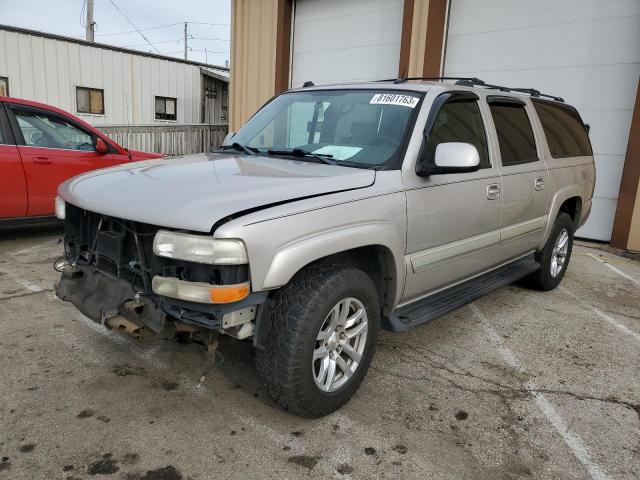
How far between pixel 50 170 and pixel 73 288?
389 centimetres

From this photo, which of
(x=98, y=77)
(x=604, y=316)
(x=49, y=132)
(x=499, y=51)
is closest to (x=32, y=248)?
(x=49, y=132)

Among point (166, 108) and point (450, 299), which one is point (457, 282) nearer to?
point (450, 299)

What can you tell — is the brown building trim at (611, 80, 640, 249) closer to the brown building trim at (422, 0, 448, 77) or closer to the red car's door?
the brown building trim at (422, 0, 448, 77)

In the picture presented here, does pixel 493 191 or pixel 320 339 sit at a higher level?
pixel 493 191

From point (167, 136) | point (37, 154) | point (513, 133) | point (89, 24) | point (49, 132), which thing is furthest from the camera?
point (89, 24)

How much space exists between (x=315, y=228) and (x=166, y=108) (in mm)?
18134

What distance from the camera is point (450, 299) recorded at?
12.2 ft

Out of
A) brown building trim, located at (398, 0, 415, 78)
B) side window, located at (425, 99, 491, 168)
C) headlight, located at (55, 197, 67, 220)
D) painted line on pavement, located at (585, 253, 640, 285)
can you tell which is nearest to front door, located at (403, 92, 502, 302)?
side window, located at (425, 99, 491, 168)

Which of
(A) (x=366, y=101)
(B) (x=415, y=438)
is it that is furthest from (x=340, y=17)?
(B) (x=415, y=438)

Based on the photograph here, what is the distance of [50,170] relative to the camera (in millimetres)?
6320

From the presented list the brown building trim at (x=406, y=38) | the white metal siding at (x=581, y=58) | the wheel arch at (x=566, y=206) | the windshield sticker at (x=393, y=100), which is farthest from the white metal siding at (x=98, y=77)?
the wheel arch at (x=566, y=206)

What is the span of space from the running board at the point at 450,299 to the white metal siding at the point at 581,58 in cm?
388

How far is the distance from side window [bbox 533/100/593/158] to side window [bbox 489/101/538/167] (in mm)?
359

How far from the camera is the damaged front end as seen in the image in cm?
242
